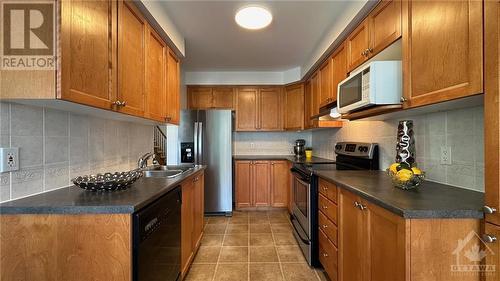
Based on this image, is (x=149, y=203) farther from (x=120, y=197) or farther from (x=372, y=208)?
(x=372, y=208)

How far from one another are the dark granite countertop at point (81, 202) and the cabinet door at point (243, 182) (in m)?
2.62

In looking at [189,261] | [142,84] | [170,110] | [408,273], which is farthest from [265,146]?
[408,273]

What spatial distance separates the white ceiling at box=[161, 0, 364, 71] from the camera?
6.89 ft

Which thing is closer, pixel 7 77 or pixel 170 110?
Answer: pixel 7 77

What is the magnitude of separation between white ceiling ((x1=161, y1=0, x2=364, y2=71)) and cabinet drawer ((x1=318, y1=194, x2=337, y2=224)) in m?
1.63

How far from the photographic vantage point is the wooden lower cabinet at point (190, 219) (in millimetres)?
1903

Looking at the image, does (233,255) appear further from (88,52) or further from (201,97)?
(201,97)

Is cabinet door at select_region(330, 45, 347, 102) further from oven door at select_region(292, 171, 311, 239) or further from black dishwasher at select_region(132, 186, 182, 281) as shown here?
black dishwasher at select_region(132, 186, 182, 281)

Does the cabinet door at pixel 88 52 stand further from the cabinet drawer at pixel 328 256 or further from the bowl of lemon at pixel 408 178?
the cabinet drawer at pixel 328 256

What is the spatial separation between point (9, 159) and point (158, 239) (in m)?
0.81

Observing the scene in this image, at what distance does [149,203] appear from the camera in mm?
1221

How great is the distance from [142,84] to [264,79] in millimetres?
2777

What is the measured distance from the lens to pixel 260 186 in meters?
3.96


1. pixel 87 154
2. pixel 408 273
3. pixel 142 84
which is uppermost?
pixel 142 84
